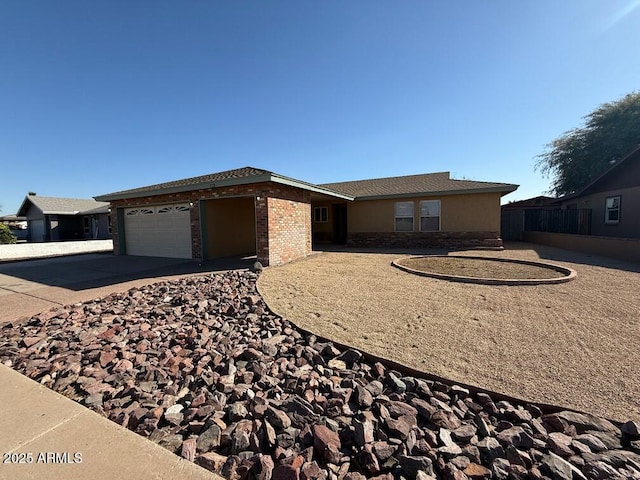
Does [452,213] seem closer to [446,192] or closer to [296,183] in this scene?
[446,192]

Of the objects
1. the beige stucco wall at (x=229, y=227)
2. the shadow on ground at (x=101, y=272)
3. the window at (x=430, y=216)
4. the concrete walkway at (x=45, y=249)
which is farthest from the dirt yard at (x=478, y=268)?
the concrete walkway at (x=45, y=249)

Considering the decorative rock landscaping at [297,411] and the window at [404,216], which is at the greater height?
the window at [404,216]

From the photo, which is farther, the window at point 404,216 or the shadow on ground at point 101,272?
the window at point 404,216

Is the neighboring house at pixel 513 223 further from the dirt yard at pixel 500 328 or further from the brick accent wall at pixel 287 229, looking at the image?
the brick accent wall at pixel 287 229

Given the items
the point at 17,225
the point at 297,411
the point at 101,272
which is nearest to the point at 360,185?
the point at 101,272

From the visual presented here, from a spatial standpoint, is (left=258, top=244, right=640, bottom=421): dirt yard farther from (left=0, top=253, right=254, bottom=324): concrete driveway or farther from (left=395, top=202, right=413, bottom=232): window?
(left=395, top=202, right=413, bottom=232): window

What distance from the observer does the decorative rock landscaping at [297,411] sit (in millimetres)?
1998

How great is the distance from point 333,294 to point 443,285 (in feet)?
8.44

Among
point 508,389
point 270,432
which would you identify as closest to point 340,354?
point 270,432

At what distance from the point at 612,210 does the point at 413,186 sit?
9969mm

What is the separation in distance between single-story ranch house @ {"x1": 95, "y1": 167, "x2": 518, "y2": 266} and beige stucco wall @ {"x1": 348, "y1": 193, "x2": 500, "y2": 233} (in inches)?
1.6

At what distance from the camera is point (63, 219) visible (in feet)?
84.4

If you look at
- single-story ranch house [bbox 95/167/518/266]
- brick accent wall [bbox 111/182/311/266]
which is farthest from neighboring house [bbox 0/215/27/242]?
brick accent wall [bbox 111/182/311/266]

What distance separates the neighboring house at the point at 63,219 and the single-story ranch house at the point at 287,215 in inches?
581
